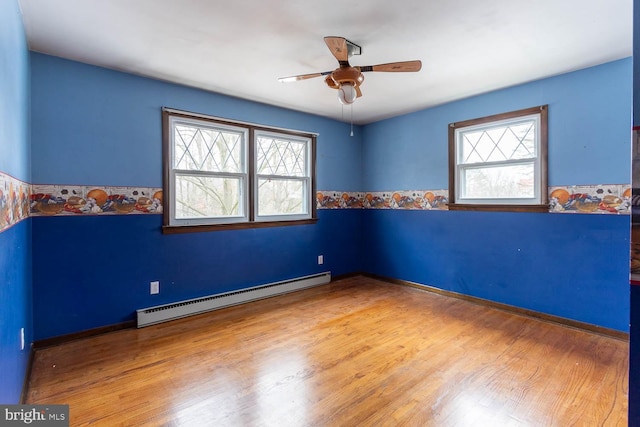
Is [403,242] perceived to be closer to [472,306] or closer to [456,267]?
[456,267]

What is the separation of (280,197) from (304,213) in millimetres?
427

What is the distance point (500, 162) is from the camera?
11.4 feet

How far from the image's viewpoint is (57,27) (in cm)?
218

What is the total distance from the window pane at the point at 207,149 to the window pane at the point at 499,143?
9.07 feet

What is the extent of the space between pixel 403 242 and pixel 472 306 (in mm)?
1225

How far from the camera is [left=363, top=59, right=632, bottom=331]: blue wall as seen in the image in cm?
273

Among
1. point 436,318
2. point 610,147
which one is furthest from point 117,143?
point 610,147

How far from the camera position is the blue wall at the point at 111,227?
258cm

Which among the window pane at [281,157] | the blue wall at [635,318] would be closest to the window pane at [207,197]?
the window pane at [281,157]

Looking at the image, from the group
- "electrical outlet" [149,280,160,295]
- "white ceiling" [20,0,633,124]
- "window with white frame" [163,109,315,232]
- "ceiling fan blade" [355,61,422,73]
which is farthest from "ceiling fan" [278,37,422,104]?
"electrical outlet" [149,280,160,295]

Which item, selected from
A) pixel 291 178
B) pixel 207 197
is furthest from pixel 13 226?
pixel 291 178

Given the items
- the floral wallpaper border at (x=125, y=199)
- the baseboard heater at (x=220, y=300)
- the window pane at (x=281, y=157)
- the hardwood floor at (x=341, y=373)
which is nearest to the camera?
the hardwood floor at (x=341, y=373)

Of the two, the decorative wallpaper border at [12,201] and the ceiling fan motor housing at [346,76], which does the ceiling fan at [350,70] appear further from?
the decorative wallpaper border at [12,201]

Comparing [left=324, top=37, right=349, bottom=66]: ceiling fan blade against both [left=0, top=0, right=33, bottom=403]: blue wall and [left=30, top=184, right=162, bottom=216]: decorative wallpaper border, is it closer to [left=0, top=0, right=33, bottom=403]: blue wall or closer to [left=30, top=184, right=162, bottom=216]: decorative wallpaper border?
[left=0, top=0, right=33, bottom=403]: blue wall
